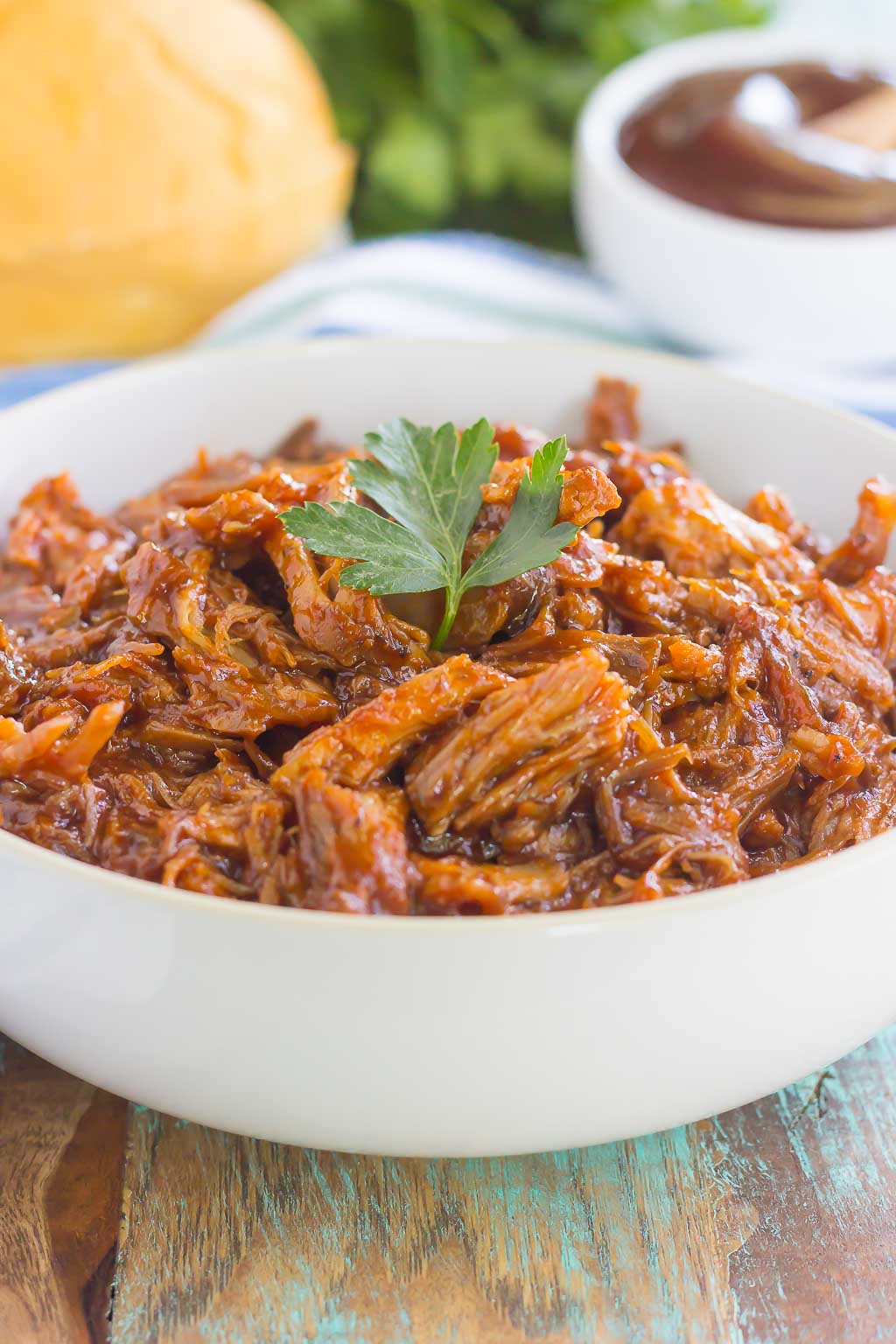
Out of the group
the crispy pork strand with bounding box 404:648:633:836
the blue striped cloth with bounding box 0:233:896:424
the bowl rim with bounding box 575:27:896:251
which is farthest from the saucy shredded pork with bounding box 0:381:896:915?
the bowl rim with bounding box 575:27:896:251

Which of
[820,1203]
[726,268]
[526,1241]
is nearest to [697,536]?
[820,1203]

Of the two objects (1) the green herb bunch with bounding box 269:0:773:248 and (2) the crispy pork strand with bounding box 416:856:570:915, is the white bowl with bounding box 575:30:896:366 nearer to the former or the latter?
(1) the green herb bunch with bounding box 269:0:773:248

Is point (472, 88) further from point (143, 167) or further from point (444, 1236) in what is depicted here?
point (444, 1236)

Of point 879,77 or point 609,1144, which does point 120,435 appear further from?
point 879,77

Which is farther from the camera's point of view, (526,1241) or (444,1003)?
(526,1241)

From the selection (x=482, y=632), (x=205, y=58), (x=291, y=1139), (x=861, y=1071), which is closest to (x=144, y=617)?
(x=482, y=632)

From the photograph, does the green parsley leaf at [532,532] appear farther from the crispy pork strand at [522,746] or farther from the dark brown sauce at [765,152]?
the dark brown sauce at [765,152]

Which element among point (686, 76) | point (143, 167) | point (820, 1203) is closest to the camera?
point (820, 1203)
